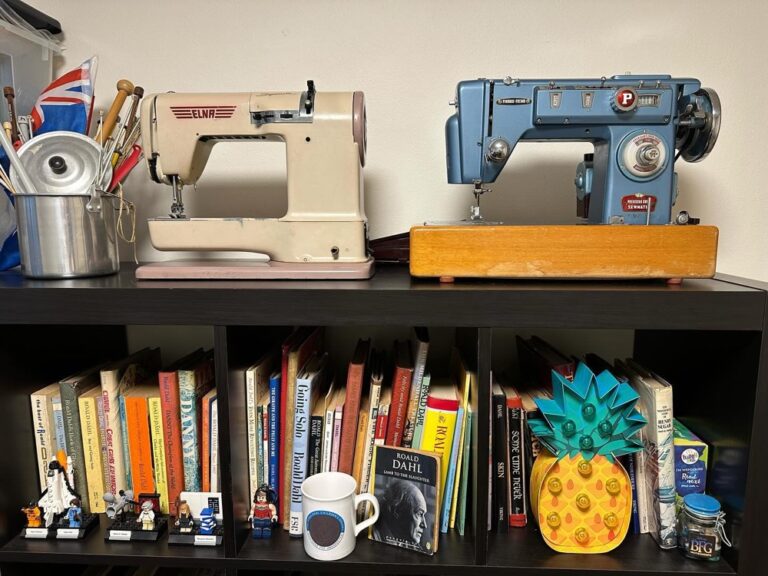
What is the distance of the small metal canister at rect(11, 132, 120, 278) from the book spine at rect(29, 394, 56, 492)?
217mm

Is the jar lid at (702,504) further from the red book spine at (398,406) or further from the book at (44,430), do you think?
the book at (44,430)

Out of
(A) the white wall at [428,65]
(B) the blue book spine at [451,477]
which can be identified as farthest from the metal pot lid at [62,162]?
(B) the blue book spine at [451,477]

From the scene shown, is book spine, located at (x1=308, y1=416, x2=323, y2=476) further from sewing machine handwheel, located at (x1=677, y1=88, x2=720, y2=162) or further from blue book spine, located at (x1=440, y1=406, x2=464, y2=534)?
sewing machine handwheel, located at (x1=677, y1=88, x2=720, y2=162)

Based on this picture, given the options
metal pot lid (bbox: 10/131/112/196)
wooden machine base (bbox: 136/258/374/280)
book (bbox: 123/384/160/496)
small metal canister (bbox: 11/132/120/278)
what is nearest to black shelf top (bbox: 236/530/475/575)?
book (bbox: 123/384/160/496)

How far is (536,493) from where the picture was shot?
30.5 inches

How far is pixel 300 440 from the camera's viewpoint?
0.79 meters

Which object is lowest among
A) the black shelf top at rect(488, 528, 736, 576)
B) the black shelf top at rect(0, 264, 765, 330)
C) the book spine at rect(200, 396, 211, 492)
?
the black shelf top at rect(488, 528, 736, 576)

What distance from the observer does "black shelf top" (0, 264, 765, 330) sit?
666 millimetres

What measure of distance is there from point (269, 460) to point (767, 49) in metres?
1.25

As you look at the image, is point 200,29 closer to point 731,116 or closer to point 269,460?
point 269,460

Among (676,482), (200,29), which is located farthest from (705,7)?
(200,29)

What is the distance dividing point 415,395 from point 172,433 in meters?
0.39

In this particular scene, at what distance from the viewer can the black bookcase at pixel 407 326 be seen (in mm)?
672

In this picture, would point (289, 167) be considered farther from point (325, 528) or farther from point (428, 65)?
point (325, 528)
